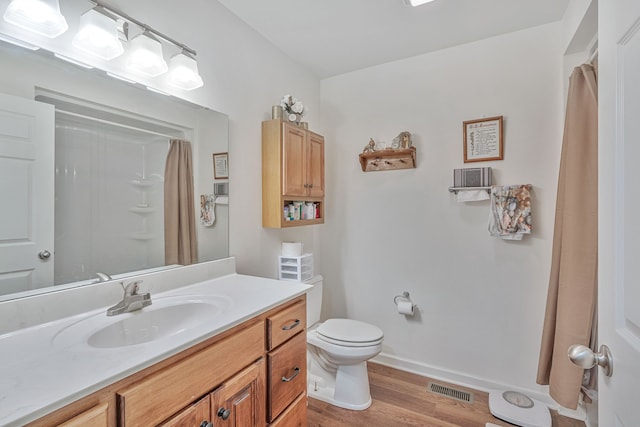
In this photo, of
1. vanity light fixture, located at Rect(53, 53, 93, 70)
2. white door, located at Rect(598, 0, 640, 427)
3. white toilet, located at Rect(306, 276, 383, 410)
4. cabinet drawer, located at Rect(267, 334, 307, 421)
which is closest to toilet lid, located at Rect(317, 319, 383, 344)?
white toilet, located at Rect(306, 276, 383, 410)

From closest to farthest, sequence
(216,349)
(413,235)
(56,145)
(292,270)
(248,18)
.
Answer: (216,349) → (56,145) → (248,18) → (292,270) → (413,235)

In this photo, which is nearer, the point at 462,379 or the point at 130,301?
the point at 130,301

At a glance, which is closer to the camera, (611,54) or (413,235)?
(611,54)

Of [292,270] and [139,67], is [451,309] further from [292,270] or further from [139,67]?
[139,67]

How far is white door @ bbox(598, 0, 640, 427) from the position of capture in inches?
22.0

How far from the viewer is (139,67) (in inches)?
51.8

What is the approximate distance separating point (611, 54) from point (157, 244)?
167 cm

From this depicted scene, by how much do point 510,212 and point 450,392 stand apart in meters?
1.29

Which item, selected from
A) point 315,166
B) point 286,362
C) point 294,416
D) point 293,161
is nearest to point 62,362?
point 286,362

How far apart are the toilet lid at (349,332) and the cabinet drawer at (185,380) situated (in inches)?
34.0

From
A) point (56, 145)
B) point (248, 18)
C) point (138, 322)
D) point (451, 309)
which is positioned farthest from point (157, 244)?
point (451, 309)

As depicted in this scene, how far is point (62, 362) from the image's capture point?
0.75 m

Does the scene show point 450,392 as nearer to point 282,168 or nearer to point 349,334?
point 349,334

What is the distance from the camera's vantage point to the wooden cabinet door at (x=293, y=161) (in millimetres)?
1969
